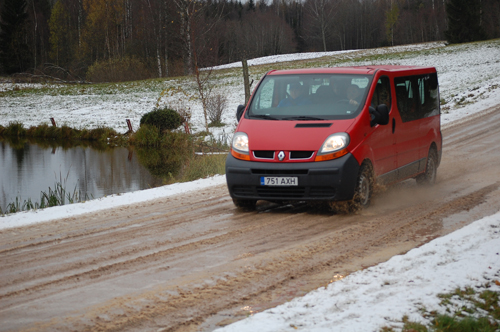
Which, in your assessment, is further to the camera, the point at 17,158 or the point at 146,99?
the point at 146,99

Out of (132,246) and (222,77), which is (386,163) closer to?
(132,246)

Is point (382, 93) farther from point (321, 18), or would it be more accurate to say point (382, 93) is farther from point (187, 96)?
point (321, 18)

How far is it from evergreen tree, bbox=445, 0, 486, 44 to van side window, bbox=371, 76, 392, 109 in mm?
58869

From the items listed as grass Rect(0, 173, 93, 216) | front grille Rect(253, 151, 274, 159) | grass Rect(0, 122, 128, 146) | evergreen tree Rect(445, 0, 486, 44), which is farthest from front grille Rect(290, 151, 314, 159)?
evergreen tree Rect(445, 0, 486, 44)

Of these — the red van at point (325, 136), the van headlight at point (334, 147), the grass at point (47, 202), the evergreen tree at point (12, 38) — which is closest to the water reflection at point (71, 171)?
the grass at point (47, 202)

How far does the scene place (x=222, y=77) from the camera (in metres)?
51.1

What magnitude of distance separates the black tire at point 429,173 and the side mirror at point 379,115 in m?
2.35

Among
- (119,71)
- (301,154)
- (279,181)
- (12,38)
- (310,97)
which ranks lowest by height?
(279,181)

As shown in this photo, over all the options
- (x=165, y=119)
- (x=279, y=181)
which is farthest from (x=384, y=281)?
(x=165, y=119)

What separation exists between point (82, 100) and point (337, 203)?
3782cm

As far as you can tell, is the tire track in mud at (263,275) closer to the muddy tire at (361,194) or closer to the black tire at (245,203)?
the muddy tire at (361,194)

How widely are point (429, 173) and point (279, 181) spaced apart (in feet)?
12.9

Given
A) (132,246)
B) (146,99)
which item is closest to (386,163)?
(132,246)

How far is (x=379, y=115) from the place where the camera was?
27.0ft
